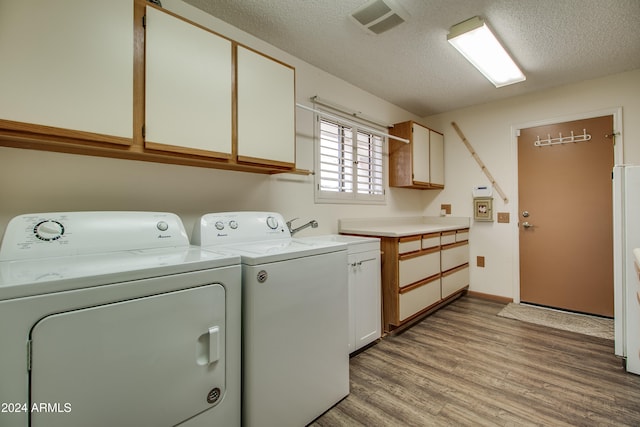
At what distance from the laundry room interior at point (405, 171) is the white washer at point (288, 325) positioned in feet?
0.12

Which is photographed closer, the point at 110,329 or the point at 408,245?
the point at 110,329

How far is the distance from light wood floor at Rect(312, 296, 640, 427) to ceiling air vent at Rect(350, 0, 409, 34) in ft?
7.82

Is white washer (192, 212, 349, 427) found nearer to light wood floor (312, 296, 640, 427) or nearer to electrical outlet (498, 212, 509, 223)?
light wood floor (312, 296, 640, 427)

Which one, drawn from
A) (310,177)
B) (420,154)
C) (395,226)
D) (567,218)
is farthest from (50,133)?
(567,218)

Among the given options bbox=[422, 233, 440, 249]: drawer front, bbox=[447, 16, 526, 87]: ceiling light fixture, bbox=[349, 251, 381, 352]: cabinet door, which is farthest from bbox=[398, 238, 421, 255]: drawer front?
bbox=[447, 16, 526, 87]: ceiling light fixture

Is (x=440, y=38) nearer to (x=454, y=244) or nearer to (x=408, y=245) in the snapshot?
(x=408, y=245)

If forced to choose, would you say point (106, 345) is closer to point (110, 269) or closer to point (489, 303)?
point (110, 269)

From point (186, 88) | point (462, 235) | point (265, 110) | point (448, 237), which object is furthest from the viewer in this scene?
point (462, 235)

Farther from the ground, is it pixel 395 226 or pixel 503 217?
pixel 503 217

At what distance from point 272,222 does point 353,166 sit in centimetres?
133

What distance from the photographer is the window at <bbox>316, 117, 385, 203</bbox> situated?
265 centimetres

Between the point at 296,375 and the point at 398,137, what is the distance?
2.83 meters

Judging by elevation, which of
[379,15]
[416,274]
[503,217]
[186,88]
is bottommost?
[416,274]

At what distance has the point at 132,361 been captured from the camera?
93 cm
